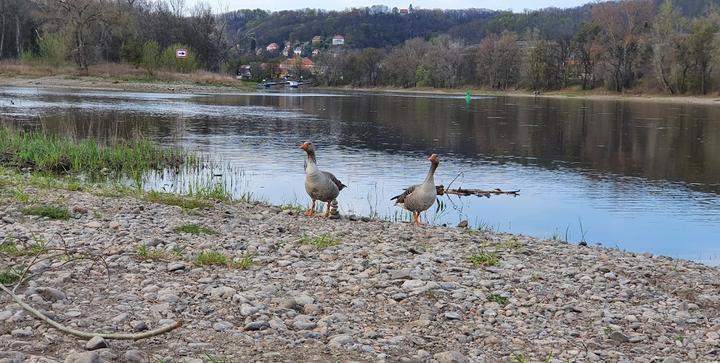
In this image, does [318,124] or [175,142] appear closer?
[175,142]

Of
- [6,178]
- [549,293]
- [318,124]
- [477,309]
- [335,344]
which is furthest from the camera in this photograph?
[318,124]

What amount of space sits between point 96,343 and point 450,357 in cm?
276

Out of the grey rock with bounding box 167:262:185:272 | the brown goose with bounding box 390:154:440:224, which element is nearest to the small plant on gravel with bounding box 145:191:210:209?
the brown goose with bounding box 390:154:440:224

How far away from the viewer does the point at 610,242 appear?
14.6 meters

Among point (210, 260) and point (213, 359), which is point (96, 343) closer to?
point (213, 359)

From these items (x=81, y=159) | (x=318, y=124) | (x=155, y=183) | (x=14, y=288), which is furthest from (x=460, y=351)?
(x=318, y=124)

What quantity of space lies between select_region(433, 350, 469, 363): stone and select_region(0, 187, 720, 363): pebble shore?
0.06 ft

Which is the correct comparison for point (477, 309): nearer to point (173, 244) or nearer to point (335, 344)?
point (335, 344)

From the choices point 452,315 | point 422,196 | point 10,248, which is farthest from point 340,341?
point 422,196

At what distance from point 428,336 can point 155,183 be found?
47.6 ft

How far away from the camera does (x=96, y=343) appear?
17.3 ft

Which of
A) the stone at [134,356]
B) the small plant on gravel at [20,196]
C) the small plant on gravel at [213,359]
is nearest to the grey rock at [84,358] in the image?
the stone at [134,356]

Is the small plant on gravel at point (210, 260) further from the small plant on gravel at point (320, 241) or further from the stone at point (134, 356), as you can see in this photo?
the stone at point (134, 356)

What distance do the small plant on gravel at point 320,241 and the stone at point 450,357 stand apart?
12.8 feet
